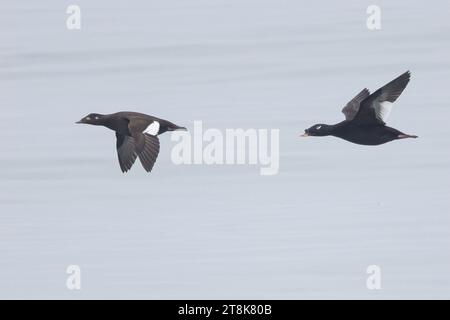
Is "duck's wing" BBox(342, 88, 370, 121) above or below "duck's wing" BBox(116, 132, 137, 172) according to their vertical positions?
above

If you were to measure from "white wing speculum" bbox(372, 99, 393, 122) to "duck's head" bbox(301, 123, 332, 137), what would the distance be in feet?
1.97

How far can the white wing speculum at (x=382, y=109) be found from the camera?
40.1ft

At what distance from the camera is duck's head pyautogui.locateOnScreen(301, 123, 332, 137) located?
12805 millimetres

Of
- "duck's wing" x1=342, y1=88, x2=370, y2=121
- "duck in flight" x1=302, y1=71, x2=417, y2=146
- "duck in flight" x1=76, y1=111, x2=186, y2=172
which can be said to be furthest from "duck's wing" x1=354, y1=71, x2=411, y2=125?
"duck in flight" x1=76, y1=111, x2=186, y2=172

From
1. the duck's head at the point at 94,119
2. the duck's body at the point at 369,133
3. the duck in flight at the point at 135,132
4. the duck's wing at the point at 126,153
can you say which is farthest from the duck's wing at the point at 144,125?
the duck's body at the point at 369,133

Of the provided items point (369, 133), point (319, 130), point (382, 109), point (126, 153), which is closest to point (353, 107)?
point (319, 130)

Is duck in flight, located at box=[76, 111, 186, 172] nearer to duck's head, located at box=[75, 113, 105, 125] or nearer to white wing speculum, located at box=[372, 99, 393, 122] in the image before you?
duck's head, located at box=[75, 113, 105, 125]

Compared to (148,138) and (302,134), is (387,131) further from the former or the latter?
(148,138)

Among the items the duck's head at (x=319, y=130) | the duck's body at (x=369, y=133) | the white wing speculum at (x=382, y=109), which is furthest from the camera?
the duck's head at (x=319, y=130)

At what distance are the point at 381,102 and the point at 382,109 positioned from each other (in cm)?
6

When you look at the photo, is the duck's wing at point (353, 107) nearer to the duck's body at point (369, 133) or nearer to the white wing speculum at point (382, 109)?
the duck's body at point (369, 133)

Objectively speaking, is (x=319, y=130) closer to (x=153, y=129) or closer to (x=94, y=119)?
(x=153, y=129)

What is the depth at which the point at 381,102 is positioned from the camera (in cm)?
1223

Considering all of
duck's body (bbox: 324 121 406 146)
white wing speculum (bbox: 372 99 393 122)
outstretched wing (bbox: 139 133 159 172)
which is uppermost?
white wing speculum (bbox: 372 99 393 122)
